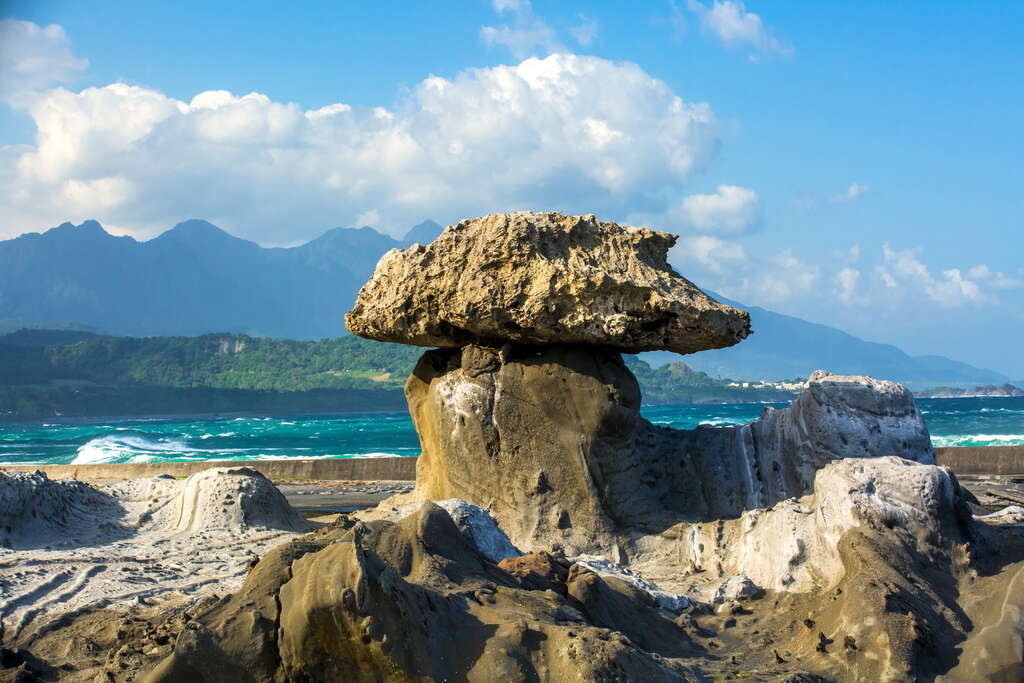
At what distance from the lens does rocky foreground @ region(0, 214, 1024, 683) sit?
13.4 feet

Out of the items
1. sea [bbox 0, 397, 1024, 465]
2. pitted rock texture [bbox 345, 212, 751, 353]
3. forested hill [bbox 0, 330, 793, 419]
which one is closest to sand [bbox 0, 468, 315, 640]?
pitted rock texture [bbox 345, 212, 751, 353]

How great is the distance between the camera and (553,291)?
769 centimetres

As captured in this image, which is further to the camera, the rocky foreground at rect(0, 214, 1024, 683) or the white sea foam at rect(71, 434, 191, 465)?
the white sea foam at rect(71, 434, 191, 465)

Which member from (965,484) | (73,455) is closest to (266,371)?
(73,455)

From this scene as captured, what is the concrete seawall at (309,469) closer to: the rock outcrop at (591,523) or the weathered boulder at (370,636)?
the rock outcrop at (591,523)

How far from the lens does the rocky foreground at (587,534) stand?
407 cm

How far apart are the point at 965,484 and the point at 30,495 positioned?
1241cm

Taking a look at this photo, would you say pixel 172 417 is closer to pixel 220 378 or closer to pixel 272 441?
pixel 220 378

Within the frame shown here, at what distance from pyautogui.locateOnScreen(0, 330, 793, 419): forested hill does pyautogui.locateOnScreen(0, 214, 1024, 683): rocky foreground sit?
236 ft

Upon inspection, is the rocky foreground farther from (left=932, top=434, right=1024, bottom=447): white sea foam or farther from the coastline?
the coastline

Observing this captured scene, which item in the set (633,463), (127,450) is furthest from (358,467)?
(127,450)

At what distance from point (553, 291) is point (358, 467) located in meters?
11.3

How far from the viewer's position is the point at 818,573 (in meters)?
6.31

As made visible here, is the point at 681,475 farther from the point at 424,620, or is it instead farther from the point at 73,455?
the point at 73,455
